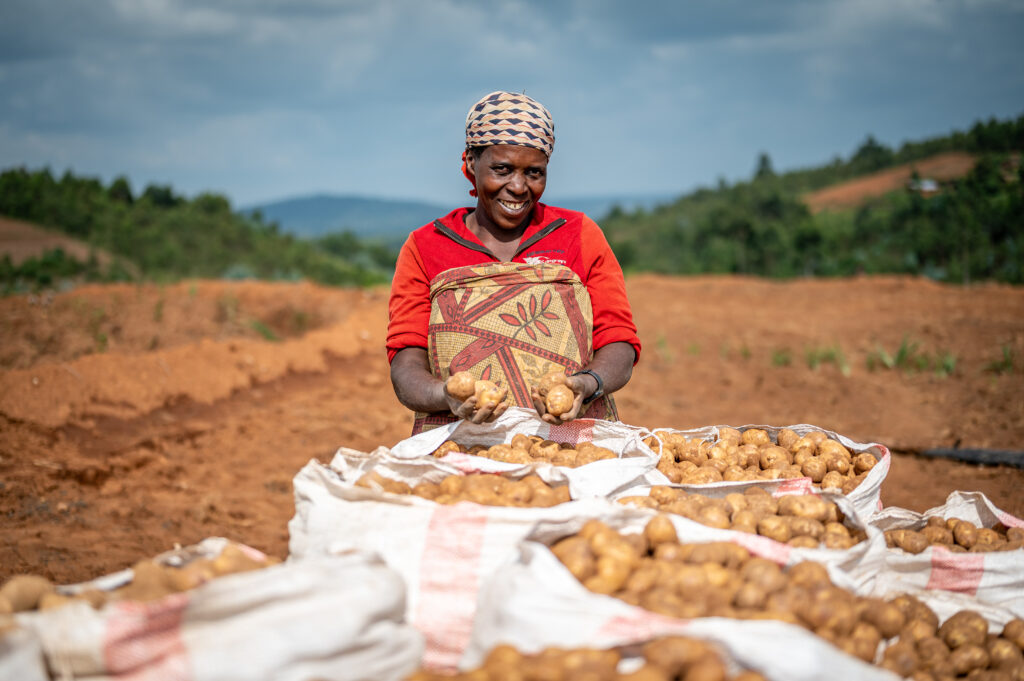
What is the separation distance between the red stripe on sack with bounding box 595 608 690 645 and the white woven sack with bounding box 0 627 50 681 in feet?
3.66

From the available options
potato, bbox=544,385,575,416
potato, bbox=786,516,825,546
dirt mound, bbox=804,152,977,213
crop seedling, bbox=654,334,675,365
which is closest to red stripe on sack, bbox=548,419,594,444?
potato, bbox=544,385,575,416

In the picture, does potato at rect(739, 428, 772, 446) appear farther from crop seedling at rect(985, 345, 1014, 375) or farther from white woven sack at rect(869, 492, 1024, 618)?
crop seedling at rect(985, 345, 1014, 375)

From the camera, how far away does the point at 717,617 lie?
164cm

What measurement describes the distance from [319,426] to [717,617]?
530 centimetres

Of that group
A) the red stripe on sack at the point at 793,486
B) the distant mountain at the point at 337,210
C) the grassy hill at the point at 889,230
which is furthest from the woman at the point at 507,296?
the distant mountain at the point at 337,210

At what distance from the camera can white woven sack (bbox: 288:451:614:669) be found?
1.78 m

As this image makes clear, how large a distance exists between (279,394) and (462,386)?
18.5ft

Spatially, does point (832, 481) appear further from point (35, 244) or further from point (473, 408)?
point (35, 244)

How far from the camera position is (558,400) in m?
2.36

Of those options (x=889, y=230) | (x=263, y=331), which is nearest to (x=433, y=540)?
(x=263, y=331)

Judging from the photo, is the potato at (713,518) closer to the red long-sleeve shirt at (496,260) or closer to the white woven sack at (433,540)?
the white woven sack at (433,540)

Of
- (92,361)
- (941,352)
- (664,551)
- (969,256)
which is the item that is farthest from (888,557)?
(969,256)

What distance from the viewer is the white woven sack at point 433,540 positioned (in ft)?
5.83

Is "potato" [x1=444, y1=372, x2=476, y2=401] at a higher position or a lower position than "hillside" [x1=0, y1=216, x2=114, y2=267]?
lower
